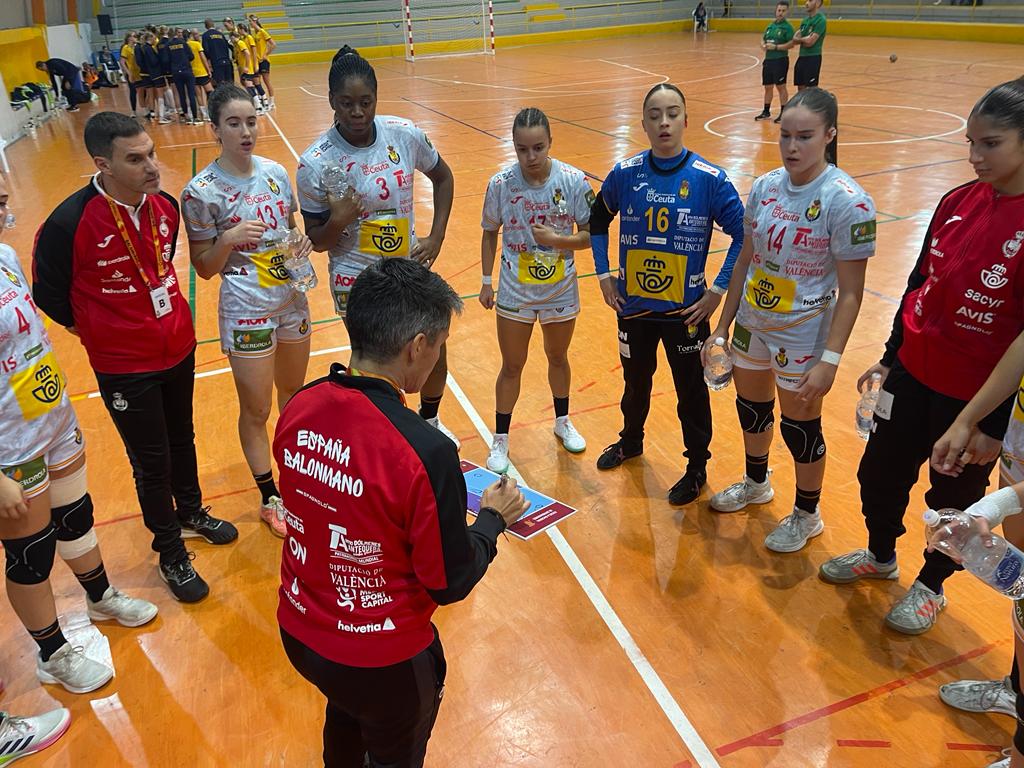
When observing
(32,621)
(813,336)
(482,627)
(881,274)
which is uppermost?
(813,336)

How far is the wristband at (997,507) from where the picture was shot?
1.89 m

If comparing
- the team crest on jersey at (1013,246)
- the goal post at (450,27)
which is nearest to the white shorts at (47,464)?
the team crest on jersey at (1013,246)

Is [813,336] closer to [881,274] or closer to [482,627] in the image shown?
[482,627]

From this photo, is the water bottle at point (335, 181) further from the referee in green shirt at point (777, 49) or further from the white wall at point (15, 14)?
the white wall at point (15, 14)

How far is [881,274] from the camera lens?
663 cm

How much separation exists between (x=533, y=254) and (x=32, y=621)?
2.85 m

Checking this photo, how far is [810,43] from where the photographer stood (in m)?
12.1

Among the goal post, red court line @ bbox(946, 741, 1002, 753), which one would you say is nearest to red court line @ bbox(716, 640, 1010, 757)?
red court line @ bbox(946, 741, 1002, 753)

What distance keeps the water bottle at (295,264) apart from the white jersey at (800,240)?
210cm

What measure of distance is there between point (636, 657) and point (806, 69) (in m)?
12.5

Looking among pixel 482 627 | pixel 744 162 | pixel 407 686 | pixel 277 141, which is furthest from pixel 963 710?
pixel 277 141

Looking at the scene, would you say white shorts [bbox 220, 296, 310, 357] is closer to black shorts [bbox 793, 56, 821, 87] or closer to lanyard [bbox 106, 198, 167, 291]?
lanyard [bbox 106, 198, 167, 291]

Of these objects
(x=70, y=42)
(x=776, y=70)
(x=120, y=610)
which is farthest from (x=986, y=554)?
(x=70, y=42)

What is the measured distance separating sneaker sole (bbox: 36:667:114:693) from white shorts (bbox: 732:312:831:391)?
10.3ft
